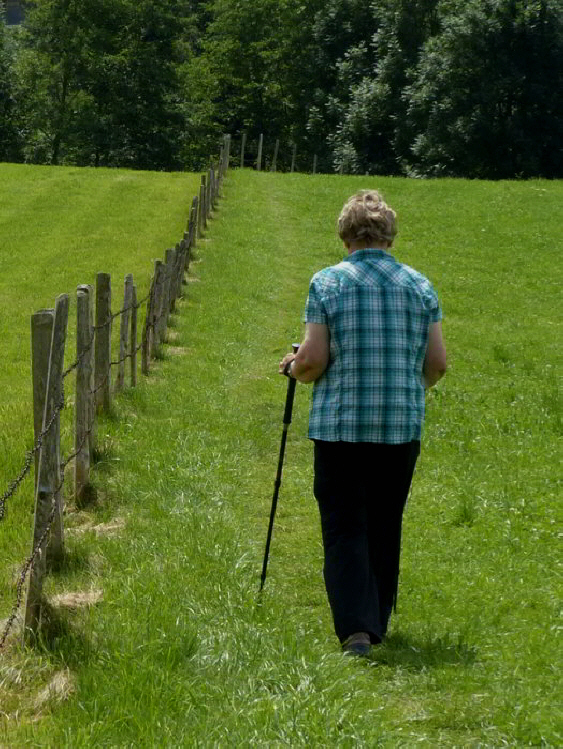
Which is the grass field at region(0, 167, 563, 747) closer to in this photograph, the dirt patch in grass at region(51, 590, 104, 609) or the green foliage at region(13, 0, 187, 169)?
the dirt patch in grass at region(51, 590, 104, 609)

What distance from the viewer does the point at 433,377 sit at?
5.96 m

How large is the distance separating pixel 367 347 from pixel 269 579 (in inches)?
69.6

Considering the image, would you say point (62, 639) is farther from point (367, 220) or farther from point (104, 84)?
point (104, 84)

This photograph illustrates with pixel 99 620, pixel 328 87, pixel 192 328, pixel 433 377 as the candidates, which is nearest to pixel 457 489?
pixel 433 377

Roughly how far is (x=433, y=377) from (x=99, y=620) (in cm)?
206

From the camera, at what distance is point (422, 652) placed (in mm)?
5781

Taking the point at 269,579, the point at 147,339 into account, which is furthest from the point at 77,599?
the point at 147,339

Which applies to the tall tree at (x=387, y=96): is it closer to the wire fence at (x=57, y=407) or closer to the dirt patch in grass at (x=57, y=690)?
the wire fence at (x=57, y=407)

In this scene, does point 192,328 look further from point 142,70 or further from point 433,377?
point 142,70

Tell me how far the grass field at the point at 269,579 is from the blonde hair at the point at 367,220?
194cm

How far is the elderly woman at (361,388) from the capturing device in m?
5.65

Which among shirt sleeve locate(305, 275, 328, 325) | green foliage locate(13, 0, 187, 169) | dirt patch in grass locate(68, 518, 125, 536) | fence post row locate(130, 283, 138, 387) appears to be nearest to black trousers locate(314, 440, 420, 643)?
shirt sleeve locate(305, 275, 328, 325)

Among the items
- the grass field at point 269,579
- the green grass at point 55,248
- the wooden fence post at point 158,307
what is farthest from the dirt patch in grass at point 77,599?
the wooden fence post at point 158,307

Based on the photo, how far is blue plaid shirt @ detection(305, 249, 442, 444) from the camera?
5.64 metres
